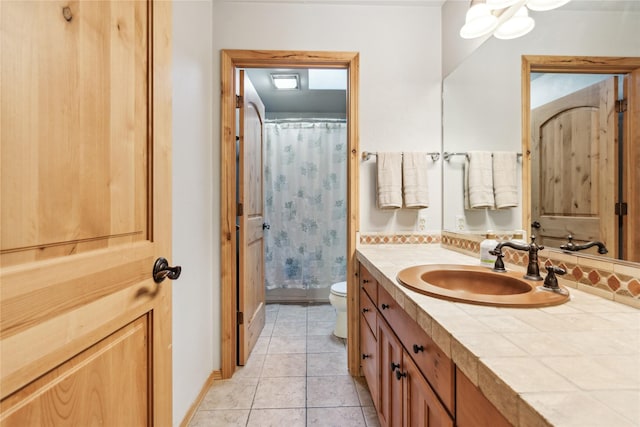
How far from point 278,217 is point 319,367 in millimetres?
1655

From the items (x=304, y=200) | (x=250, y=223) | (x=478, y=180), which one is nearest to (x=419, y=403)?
(x=478, y=180)

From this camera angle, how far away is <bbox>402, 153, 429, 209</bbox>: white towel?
1.78 meters

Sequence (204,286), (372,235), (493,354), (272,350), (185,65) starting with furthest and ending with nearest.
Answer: (272,350), (372,235), (204,286), (185,65), (493,354)

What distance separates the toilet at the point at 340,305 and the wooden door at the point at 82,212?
1.52 m

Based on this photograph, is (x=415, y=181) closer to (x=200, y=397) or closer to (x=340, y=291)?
(x=340, y=291)

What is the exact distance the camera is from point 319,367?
1.89 metres

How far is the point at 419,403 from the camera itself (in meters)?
0.81

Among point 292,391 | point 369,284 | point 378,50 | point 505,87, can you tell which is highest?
point 378,50

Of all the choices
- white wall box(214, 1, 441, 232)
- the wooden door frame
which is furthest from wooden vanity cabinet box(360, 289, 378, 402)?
white wall box(214, 1, 441, 232)

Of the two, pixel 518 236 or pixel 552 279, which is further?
pixel 518 236

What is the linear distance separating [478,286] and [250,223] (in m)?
1.52

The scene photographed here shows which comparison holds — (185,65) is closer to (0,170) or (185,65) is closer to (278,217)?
(0,170)

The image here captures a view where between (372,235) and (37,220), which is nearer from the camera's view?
(37,220)

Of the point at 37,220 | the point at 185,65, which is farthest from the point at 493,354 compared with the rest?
the point at 185,65
